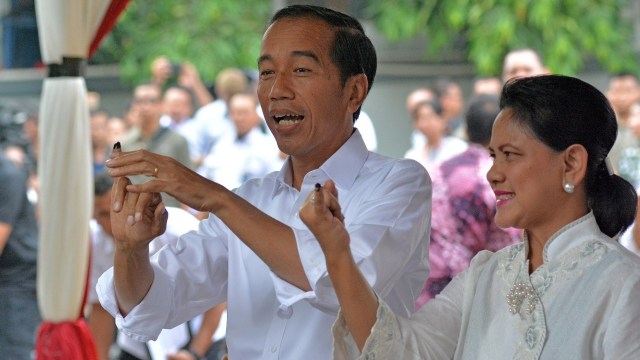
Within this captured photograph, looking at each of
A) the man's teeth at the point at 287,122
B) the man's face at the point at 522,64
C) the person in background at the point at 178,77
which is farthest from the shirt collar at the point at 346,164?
the person in background at the point at 178,77

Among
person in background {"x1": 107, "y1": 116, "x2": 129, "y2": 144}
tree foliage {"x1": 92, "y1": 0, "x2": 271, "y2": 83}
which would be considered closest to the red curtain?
person in background {"x1": 107, "y1": 116, "x2": 129, "y2": 144}

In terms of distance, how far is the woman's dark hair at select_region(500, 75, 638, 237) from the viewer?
2.28 meters

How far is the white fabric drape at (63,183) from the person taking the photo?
441 centimetres

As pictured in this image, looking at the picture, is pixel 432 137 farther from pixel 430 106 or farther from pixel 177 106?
pixel 177 106

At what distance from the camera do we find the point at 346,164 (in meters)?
2.71

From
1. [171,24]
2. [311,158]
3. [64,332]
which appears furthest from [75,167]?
[171,24]

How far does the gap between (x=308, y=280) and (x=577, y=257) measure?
524 millimetres

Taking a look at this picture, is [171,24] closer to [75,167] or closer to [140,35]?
[140,35]

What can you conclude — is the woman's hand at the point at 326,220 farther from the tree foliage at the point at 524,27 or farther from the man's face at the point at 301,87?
the tree foliage at the point at 524,27

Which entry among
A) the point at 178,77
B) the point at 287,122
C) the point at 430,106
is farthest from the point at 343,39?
the point at 178,77

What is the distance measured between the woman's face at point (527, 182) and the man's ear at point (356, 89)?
0.50 metres

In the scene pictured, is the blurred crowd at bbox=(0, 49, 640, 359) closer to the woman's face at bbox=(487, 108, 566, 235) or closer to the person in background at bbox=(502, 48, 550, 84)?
the person in background at bbox=(502, 48, 550, 84)

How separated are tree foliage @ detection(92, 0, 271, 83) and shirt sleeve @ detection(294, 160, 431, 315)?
936cm

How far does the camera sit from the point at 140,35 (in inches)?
510
